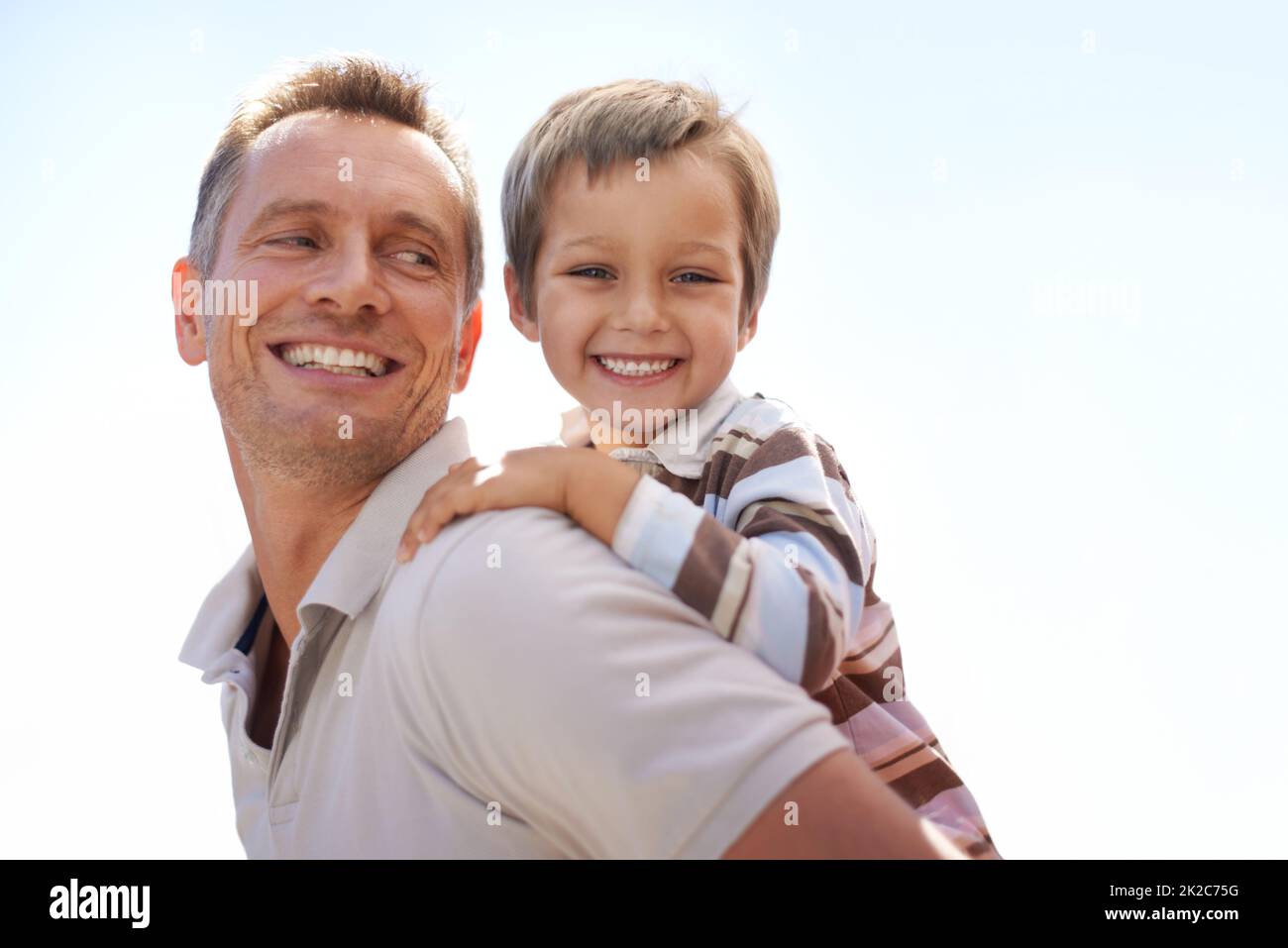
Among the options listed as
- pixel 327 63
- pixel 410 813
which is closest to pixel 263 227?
pixel 327 63

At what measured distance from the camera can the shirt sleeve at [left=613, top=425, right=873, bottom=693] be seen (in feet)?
5.16

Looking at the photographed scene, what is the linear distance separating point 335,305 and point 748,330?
1.23 m

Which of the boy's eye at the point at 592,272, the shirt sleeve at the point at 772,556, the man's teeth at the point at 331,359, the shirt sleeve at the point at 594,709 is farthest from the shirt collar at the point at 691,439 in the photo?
the shirt sleeve at the point at 594,709

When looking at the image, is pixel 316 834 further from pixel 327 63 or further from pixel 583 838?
pixel 327 63

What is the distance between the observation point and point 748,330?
10.0 ft

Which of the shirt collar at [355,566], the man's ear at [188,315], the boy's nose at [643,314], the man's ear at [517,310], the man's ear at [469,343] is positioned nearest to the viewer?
the shirt collar at [355,566]

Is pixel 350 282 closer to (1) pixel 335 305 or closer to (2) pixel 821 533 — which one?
(1) pixel 335 305

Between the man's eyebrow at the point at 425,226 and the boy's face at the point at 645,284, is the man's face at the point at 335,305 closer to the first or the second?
the man's eyebrow at the point at 425,226

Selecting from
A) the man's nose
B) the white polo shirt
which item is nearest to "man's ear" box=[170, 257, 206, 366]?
the man's nose

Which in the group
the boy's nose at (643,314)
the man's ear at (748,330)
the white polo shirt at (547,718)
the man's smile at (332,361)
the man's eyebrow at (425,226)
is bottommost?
the white polo shirt at (547,718)

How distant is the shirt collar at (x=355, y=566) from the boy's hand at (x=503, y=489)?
301mm

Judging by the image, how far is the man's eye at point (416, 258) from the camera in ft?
8.10

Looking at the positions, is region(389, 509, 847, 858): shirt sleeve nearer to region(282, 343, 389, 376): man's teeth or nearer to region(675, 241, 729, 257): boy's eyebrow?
region(282, 343, 389, 376): man's teeth
